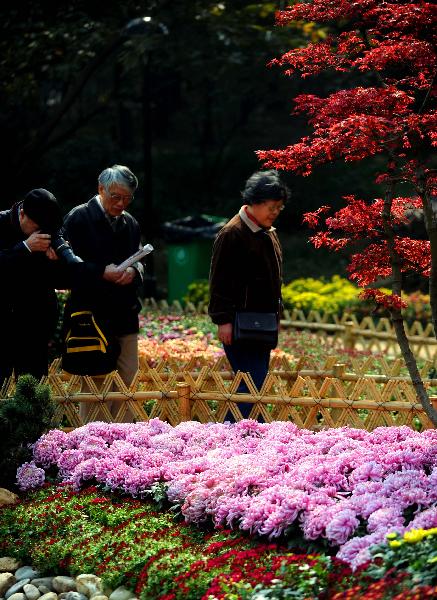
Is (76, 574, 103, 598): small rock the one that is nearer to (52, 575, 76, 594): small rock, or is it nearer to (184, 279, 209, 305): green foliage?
(52, 575, 76, 594): small rock

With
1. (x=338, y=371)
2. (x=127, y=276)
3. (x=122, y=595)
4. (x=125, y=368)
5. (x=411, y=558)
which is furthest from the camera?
(x=338, y=371)

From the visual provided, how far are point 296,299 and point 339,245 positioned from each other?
382 inches

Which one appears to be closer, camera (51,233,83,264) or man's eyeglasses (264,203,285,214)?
camera (51,233,83,264)

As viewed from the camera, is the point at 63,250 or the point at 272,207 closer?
the point at 63,250

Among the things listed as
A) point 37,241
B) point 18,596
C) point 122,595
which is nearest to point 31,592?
point 18,596

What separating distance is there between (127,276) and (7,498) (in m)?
1.80

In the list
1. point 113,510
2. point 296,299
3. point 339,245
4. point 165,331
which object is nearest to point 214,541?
point 113,510

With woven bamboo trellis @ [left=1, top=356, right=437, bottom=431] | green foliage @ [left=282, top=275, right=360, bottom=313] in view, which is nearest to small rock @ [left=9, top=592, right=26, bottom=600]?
woven bamboo trellis @ [left=1, top=356, right=437, bottom=431]

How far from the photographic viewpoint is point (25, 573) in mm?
5551

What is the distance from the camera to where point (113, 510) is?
588cm

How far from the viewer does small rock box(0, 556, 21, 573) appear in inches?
223

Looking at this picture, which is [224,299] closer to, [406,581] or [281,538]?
[281,538]

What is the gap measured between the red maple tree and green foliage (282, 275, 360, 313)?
8.36 meters

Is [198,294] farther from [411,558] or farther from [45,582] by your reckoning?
[411,558]
